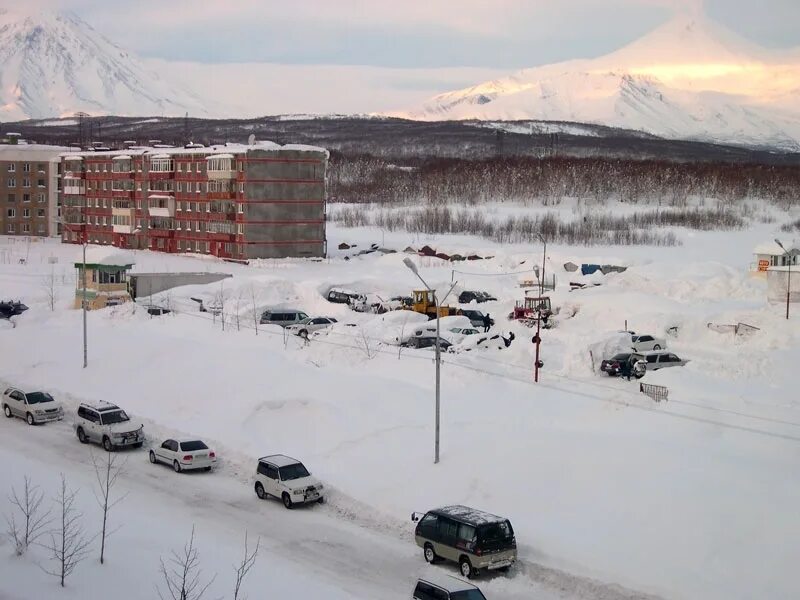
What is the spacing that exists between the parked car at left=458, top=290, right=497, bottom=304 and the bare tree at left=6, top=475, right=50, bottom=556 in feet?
115

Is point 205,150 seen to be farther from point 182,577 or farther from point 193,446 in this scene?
point 182,577

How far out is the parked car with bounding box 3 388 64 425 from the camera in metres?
30.2

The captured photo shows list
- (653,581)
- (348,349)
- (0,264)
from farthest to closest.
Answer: (0,264) < (348,349) < (653,581)

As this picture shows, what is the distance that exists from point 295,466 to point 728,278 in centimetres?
3627

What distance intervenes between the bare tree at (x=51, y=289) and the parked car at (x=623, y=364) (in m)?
28.0

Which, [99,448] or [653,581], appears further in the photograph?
[99,448]

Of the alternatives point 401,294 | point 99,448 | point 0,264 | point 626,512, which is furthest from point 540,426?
point 0,264

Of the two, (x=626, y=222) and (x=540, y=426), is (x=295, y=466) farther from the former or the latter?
(x=626, y=222)

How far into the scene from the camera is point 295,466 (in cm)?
2292

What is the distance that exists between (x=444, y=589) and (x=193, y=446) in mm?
11274

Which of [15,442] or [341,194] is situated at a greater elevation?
[341,194]

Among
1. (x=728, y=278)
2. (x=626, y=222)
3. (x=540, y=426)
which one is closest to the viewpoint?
(x=540, y=426)

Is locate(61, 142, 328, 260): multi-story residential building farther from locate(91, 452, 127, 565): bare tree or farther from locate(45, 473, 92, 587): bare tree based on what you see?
locate(45, 473, 92, 587): bare tree

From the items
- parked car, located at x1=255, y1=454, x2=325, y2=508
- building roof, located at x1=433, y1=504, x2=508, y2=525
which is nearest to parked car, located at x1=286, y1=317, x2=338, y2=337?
parked car, located at x1=255, y1=454, x2=325, y2=508
